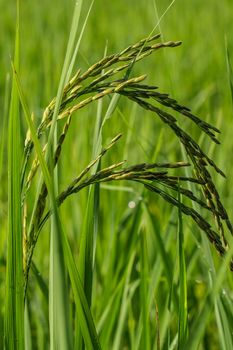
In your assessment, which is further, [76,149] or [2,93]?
[2,93]

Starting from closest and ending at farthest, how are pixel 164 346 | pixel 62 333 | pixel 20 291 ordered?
pixel 62 333
pixel 20 291
pixel 164 346

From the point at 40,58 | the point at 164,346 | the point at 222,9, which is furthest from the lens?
the point at 222,9

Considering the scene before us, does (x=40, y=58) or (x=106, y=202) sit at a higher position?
(x=40, y=58)

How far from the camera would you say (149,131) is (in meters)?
2.78

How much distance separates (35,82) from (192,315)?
1.89 m

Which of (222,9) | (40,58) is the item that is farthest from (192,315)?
(222,9)

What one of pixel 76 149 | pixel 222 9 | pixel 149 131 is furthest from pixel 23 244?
pixel 222 9

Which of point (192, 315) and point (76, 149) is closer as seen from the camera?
point (192, 315)

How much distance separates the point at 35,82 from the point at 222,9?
2991mm

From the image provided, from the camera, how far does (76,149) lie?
2.49 m

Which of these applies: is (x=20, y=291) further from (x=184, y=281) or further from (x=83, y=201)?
(x=83, y=201)

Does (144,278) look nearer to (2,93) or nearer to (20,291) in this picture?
(20,291)

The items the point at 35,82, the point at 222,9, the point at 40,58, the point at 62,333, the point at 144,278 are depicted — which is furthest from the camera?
the point at 222,9

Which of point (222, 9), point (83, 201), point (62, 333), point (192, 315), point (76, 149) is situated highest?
point (222, 9)
